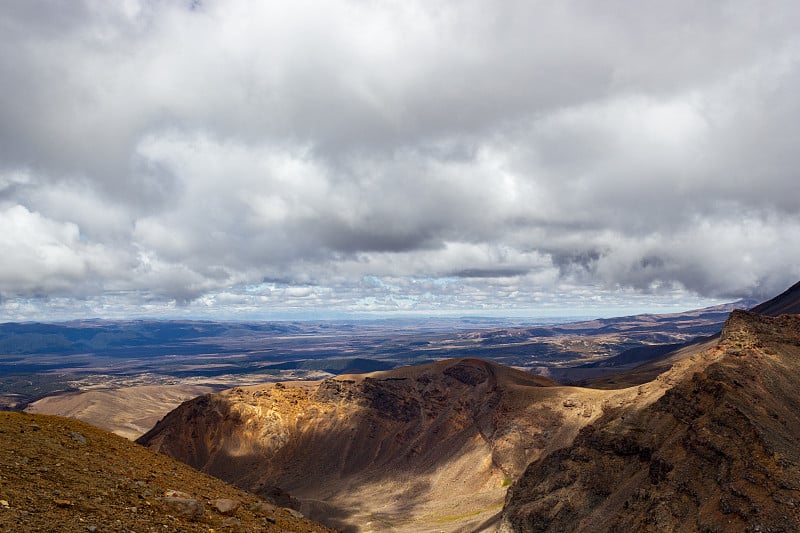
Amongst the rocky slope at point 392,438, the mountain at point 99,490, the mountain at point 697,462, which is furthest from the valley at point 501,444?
the mountain at point 99,490

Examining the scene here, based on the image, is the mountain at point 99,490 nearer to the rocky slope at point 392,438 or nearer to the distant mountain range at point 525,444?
the distant mountain range at point 525,444

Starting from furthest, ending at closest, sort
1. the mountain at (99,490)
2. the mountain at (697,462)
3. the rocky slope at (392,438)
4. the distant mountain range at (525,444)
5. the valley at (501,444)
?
1. the rocky slope at (392,438)
2. the valley at (501,444)
3. the distant mountain range at (525,444)
4. the mountain at (697,462)
5. the mountain at (99,490)

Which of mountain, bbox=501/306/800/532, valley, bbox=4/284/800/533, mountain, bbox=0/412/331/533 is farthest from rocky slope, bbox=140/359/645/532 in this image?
mountain, bbox=0/412/331/533

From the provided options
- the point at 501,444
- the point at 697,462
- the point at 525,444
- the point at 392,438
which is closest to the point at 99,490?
Result: the point at 697,462

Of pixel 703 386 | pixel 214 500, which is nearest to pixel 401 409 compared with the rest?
pixel 703 386

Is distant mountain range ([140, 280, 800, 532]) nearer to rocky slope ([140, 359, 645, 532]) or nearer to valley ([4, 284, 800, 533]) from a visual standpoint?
valley ([4, 284, 800, 533])
